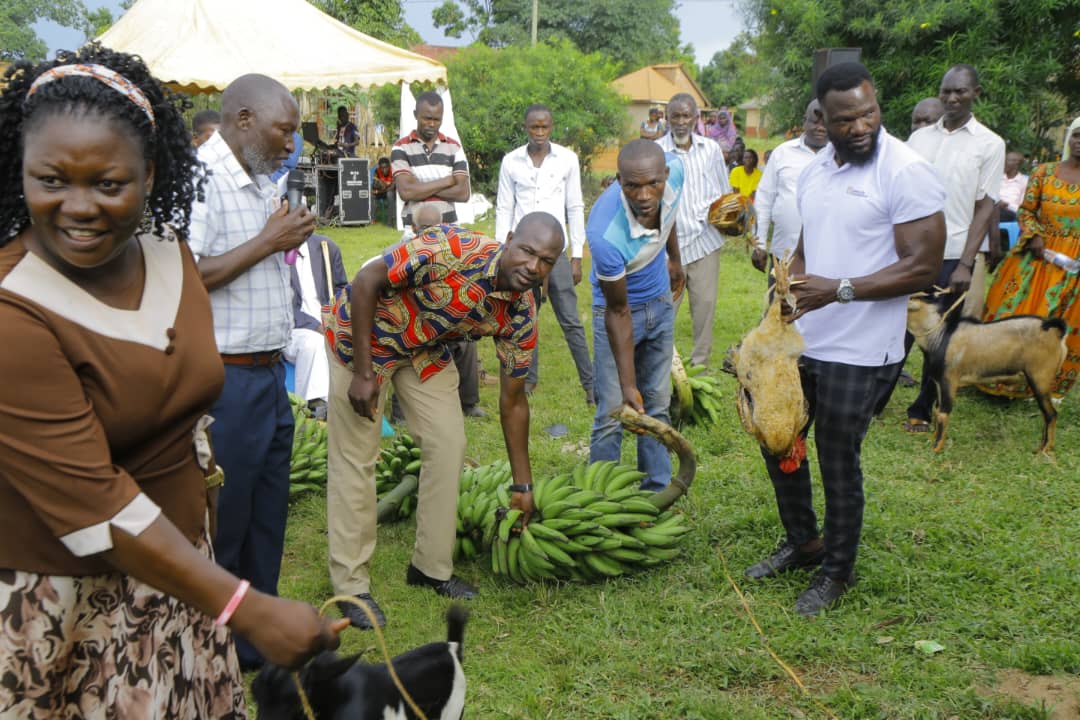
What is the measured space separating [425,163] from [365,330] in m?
3.91

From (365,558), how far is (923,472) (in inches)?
142

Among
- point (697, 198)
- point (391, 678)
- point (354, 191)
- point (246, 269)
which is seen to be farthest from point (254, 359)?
point (354, 191)

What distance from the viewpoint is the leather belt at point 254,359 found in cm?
318

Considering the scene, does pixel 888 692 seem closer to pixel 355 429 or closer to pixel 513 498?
pixel 513 498

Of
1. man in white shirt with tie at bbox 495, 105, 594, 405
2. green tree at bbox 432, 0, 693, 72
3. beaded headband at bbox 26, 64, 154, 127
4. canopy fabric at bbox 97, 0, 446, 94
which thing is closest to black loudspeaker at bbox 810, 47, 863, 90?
man in white shirt with tie at bbox 495, 105, 594, 405

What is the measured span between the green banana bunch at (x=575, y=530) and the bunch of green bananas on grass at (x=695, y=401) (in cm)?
147

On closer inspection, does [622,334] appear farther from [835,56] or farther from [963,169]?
[963,169]

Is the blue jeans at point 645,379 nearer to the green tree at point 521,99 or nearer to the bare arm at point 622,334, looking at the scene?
the bare arm at point 622,334

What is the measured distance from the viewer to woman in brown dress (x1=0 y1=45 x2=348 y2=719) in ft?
5.36

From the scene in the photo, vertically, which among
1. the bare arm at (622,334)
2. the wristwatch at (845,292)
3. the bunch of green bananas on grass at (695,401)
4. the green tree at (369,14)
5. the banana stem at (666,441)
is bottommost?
the bunch of green bananas on grass at (695,401)

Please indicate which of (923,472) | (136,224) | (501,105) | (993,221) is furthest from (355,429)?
(501,105)

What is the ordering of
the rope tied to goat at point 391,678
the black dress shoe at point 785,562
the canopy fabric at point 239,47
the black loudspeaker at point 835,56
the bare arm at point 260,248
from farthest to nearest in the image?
1. the canopy fabric at point 239,47
2. the black loudspeaker at point 835,56
3. the black dress shoe at point 785,562
4. the bare arm at point 260,248
5. the rope tied to goat at point 391,678

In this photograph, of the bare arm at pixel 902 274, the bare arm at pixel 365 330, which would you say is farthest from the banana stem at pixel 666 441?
the bare arm at pixel 365 330

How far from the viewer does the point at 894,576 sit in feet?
13.6
